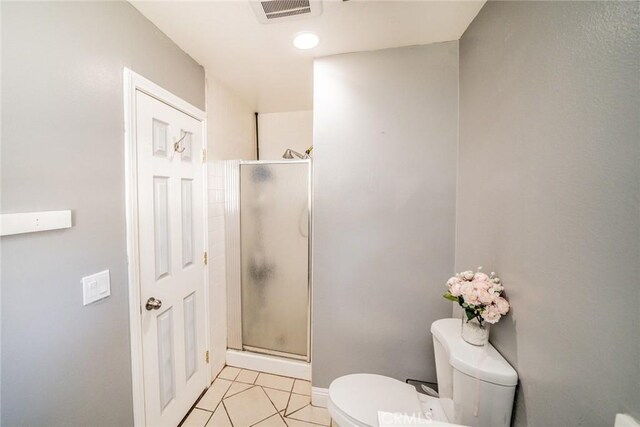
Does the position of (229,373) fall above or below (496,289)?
below

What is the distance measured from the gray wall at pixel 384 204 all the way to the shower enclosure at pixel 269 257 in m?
0.35

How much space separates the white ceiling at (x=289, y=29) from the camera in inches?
44.6

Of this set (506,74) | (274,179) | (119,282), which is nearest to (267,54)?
(274,179)

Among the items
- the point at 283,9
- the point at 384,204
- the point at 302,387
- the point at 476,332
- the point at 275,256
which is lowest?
the point at 302,387

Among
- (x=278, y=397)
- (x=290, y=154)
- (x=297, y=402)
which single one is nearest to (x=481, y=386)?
(x=297, y=402)

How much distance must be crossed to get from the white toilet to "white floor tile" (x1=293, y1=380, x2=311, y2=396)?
2.41 feet

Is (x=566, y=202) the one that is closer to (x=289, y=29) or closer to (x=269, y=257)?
(x=289, y=29)

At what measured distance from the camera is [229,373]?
1.94m

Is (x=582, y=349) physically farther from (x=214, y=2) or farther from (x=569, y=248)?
(x=214, y=2)

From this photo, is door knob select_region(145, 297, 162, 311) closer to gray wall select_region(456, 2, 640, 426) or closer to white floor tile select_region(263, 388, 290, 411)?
white floor tile select_region(263, 388, 290, 411)

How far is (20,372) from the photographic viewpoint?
74 cm

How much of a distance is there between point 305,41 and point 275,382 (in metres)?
2.46

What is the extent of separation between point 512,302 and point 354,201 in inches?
36.5

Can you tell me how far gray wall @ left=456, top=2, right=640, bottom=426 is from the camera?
54 cm
